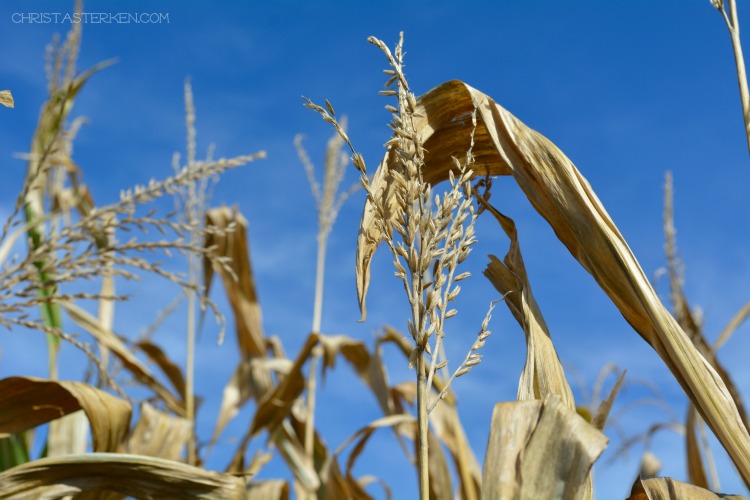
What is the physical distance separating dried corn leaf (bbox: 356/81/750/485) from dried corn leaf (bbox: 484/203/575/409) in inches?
3.6

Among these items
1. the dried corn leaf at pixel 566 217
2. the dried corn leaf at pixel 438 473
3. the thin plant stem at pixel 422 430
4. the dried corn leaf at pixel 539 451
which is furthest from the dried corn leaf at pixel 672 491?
the dried corn leaf at pixel 438 473

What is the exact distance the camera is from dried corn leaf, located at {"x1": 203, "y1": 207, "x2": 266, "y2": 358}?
3498 millimetres

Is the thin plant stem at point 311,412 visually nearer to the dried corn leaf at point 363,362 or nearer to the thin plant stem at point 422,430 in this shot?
the dried corn leaf at point 363,362

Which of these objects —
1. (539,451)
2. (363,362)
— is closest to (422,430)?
(539,451)

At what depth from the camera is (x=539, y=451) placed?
0.92 m

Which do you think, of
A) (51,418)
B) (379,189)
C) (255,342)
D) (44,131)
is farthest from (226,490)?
(255,342)

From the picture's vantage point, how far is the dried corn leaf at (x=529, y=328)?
112cm

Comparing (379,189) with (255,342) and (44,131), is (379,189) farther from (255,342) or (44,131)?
(255,342)

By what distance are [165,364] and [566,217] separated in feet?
8.30

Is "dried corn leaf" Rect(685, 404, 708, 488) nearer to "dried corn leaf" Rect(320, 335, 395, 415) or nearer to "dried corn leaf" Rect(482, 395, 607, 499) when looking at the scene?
"dried corn leaf" Rect(320, 335, 395, 415)

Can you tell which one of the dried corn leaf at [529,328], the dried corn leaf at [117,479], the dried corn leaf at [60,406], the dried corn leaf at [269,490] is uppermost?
the dried corn leaf at [529,328]

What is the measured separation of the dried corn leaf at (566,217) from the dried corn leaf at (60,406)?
0.88 m

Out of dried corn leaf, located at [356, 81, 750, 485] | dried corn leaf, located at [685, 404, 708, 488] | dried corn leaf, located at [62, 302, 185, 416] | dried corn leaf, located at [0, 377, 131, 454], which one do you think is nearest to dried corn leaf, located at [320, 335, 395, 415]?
dried corn leaf, located at [62, 302, 185, 416]

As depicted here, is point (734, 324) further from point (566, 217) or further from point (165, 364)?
point (165, 364)
